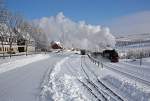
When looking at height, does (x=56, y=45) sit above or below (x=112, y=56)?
above

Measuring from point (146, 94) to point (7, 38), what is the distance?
256 feet

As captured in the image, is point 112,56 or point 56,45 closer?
point 112,56

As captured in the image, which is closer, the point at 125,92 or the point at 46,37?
the point at 125,92

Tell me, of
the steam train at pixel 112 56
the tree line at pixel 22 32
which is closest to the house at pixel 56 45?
the tree line at pixel 22 32

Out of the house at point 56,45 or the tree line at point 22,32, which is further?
the house at point 56,45

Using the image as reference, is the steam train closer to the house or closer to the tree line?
the tree line

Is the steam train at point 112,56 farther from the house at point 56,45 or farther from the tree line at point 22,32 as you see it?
the house at point 56,45

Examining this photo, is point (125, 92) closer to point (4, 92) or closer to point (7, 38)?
point (4, 92)

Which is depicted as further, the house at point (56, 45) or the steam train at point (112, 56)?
the house at point (56, 45)

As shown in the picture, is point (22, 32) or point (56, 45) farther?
point (56, 45)

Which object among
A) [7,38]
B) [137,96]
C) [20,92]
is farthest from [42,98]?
[7,38]

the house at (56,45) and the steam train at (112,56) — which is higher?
the house at (56,45)

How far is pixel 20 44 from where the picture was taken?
10581cm

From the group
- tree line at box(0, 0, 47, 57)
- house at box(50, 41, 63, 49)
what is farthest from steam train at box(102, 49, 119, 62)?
house at box(50, 41, 63, 49)
